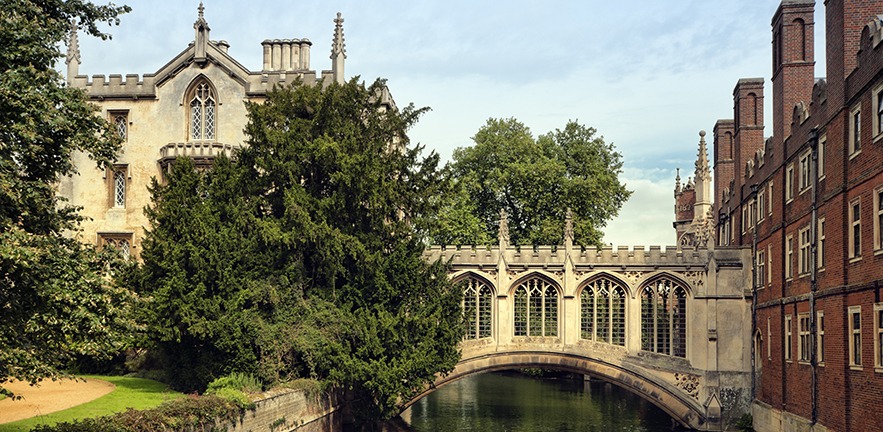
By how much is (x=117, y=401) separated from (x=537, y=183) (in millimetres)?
23375

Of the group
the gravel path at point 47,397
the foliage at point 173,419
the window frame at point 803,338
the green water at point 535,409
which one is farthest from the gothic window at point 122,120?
the window frame at point 803,338

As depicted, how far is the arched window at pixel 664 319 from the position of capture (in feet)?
88.7

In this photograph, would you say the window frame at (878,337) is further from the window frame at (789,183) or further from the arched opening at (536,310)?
the arched opening at (536,310)

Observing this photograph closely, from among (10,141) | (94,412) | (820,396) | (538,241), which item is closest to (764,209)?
(820,396)

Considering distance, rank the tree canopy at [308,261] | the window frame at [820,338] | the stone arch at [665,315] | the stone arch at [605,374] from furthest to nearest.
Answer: the stone arch at [665,315] → the stone arch at [605,374] → the tree canopy at [308,261] → the window frame at [820,338]

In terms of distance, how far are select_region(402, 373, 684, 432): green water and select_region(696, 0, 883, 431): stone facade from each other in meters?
6.93

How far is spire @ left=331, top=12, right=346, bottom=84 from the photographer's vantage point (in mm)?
28688

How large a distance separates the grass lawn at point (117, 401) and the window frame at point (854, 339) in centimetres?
1388

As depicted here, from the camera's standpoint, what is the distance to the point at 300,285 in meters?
22.1

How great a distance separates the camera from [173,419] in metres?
15.3

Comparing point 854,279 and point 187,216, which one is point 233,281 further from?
point 854,279

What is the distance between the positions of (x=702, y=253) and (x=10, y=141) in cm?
2076

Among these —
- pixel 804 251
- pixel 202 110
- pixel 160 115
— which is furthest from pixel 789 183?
pixel 160 115

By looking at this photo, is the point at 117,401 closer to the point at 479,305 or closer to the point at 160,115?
the point at 479,305
